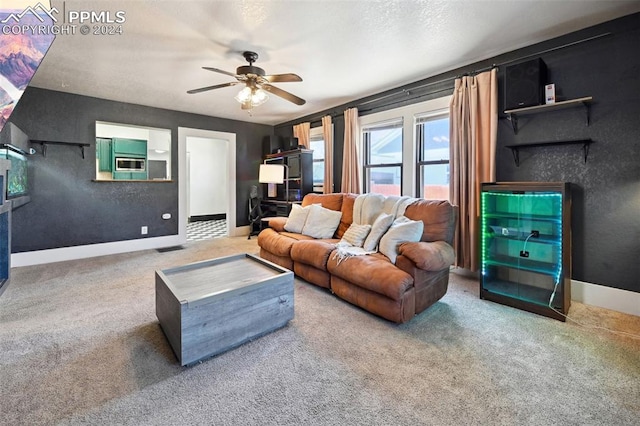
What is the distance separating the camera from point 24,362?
1778 millimetres

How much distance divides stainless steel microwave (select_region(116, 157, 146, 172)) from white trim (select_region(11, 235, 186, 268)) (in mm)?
1526

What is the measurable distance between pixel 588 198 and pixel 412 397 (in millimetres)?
2549

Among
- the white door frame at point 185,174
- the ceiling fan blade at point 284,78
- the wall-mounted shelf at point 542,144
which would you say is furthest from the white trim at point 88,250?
the wall-mounted shelf at point 542,144

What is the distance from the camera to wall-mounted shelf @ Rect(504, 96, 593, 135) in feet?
8.25

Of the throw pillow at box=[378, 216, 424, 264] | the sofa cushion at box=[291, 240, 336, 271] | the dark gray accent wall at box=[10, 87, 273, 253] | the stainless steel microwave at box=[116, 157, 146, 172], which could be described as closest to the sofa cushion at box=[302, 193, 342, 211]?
the sofa cushion at box=[291, 240, 336, 271]

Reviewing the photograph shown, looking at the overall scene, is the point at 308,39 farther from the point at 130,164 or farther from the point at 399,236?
the point at 130,164

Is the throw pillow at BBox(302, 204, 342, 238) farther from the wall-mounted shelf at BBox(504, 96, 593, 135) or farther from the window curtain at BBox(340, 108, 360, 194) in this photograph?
the wall-mounted shelf at BBox(504, 96, 593, 135)

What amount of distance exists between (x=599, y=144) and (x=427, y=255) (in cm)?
194

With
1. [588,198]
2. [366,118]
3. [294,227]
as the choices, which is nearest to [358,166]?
[366,118]

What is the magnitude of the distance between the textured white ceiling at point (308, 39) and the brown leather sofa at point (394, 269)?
1.64 meters

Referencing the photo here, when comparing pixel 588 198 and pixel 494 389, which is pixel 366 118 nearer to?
pixel 588 198

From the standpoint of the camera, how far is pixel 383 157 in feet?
14.8

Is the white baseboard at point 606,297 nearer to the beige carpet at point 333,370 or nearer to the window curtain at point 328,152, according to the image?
the beige carpet at point 333,370

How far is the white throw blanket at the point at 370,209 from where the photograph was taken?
287cm
